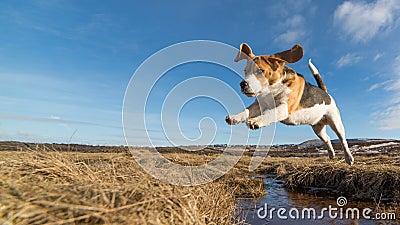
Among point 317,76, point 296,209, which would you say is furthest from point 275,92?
point 317,76

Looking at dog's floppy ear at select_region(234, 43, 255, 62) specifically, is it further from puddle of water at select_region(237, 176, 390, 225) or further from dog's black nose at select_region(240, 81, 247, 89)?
puddle of water at select_region(237, 176, 390, 225)

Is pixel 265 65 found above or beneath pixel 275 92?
above

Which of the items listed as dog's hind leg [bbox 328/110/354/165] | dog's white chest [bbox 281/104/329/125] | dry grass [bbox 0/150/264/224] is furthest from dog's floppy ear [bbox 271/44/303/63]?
dry grass [bbox 0/150/264/224]

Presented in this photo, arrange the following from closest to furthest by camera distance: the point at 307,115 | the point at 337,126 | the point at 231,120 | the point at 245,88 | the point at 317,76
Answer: the point at 245,88 < the point at 231,120 < the point at 307,115 < the point at 337,126 < the point at 317,76

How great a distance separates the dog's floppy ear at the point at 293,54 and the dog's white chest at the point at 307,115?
4.09ft

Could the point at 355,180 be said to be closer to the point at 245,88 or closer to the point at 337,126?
the point at 337,126

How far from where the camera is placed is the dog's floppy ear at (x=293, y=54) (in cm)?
584

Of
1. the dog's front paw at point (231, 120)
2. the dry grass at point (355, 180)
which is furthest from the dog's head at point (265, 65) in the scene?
the dry grass at point (355, 180)

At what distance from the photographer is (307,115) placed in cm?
688

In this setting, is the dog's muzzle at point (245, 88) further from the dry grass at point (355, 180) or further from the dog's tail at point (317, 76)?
the dry grass at point (355, 180)

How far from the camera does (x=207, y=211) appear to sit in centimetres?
414

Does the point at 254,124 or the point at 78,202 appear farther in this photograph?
the point at 254,124

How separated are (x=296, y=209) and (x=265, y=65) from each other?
397cm

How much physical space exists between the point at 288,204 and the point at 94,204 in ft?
22.2
